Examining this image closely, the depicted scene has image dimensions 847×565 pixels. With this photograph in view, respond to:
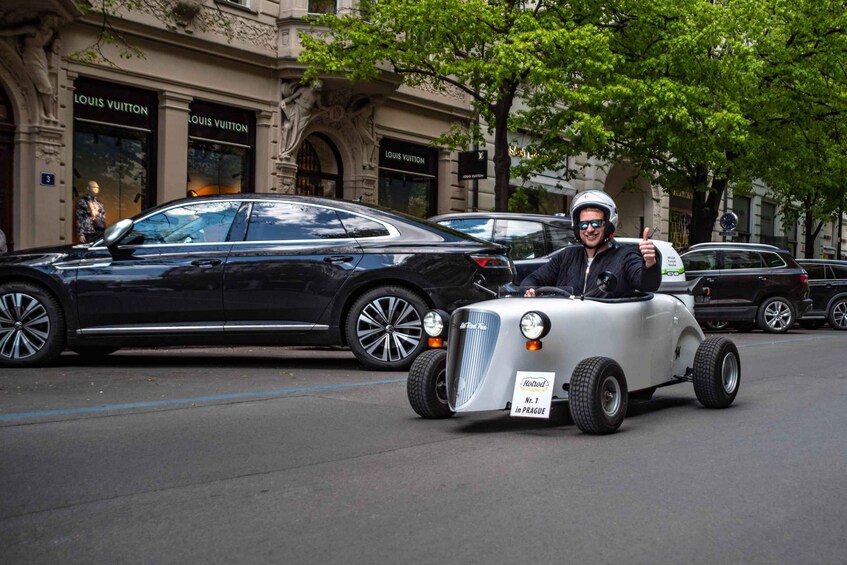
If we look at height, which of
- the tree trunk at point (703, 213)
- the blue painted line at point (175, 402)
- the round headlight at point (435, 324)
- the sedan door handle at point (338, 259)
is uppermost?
the tree trunk at point (703, 213)

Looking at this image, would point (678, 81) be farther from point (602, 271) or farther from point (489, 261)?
point (602, 271)

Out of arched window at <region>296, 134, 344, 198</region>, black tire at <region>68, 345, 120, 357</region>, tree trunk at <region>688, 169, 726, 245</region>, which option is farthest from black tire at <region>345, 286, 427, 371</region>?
tree trunk at <region>688, 169, 726, 245</region>

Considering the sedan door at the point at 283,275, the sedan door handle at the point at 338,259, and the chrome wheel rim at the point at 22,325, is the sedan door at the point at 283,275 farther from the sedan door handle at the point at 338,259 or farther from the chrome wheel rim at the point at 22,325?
the chrome wheel rim at the point at 22,325

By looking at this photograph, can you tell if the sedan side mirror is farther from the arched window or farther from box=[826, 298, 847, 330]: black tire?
box=[826, 298, 847, 330]: black tire

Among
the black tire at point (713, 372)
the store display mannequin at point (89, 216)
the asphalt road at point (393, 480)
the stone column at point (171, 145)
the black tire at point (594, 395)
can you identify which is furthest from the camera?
the stone column at point (171, 145)

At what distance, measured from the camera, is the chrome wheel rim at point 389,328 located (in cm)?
1034

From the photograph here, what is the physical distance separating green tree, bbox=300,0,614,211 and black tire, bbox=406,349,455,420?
43.4ft

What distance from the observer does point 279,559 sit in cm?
391

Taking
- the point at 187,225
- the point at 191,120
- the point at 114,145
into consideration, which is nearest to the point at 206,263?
the point at 187,225

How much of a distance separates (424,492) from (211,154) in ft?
59.2

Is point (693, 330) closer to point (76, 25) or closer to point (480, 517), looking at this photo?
point (480, 517)

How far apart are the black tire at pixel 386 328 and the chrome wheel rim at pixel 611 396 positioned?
12.7ft

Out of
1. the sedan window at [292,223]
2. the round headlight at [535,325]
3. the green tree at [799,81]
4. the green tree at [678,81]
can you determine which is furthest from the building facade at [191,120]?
the round headlight at [535,325]

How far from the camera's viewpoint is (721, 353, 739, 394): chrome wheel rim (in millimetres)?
7898
